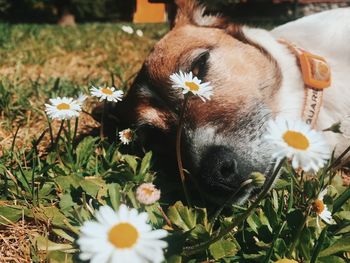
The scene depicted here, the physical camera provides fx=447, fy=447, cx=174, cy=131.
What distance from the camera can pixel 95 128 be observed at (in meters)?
2.91

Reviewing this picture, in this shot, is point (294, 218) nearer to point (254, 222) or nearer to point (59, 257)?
point (254, 222)

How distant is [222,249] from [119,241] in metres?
0.56

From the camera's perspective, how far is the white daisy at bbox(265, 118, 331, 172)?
1.04m

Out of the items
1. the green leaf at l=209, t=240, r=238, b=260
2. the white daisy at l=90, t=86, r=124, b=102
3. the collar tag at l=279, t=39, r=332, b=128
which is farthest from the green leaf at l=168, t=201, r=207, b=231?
the collar tag at l=279, t=39, r=332, b=128

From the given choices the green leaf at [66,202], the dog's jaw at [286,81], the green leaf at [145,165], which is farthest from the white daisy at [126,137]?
the dog's jaw at [286,81]

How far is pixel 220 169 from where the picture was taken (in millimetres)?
1978

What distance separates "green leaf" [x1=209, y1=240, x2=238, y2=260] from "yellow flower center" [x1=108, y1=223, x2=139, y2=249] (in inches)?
19.6

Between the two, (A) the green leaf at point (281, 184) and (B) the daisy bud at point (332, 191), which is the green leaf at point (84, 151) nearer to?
(A) the green leaf at point (281, 184)

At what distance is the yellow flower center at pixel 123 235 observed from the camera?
0.94 metres

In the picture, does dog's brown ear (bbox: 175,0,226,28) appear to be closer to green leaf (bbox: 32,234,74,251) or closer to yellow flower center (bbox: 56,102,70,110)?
yellow flower center (bbox: 56,102,70,110)

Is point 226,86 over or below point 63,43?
over

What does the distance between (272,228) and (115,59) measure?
3.85 metres

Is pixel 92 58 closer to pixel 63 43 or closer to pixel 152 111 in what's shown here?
pixel 63 43

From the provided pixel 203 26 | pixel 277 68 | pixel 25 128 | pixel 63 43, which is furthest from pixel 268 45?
pixel 63 43
